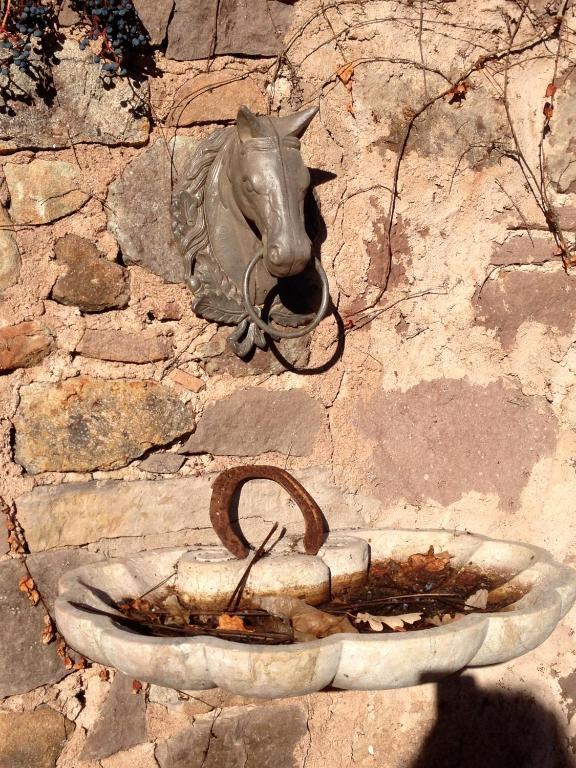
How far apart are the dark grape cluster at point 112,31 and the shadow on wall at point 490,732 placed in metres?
1.69

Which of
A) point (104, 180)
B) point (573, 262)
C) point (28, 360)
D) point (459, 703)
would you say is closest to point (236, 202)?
point (104, 180)

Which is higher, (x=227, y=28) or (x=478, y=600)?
(x=227, y=28)

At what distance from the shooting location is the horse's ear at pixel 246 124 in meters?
1.42

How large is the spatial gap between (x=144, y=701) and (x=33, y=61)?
56.0 inches

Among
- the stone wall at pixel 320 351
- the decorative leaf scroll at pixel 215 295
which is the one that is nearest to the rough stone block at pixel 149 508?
the stone wall at pixel 320 351

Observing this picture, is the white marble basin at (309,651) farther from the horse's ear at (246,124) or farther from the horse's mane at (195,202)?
the horse's ear at (246,124)

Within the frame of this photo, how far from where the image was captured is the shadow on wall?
6.45 ft

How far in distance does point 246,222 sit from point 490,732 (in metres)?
1.48

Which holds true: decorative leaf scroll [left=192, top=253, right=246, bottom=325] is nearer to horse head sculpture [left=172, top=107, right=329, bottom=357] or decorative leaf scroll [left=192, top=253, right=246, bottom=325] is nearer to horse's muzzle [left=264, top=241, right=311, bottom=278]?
horse head sculpture [left=172, top=107, right=329, bottom=357]

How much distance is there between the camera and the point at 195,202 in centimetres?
165

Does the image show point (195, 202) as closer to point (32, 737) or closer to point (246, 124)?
point (246, 124)

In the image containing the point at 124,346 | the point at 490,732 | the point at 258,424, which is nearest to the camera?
the point at 124,346

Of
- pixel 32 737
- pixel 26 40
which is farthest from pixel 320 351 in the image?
pixel 32 737

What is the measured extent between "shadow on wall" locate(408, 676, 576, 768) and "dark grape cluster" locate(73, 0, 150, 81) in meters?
1.69
